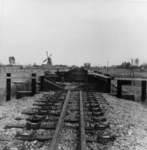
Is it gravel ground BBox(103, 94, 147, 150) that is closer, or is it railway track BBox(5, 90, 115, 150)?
railway track BBox(5, 90, 115, 150)

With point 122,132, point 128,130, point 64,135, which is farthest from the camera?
point 128,130

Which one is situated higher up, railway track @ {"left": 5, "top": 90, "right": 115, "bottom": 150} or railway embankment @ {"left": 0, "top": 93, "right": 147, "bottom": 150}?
railway track @ {"left": 5, "top": 90, "right": 115, "bottom": 150}

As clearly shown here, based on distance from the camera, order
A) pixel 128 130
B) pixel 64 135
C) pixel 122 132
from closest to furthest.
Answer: pixel 64 135, pixel 122 132, pixel 128 130

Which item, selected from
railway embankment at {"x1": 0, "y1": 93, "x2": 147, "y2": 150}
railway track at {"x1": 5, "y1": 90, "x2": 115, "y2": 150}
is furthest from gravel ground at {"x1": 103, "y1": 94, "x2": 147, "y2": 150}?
railway track at {"x1": 5, "y1": 90, "x2": 115, "y2": 150}

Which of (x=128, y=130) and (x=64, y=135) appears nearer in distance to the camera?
(x=64, y=135)

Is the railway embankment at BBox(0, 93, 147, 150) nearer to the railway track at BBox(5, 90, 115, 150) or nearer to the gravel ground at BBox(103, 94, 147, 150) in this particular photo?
the gravel ground at BBox(103, 94, 147, 150)

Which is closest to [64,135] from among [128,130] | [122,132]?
[122,132]

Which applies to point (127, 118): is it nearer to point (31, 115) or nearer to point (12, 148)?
point (31, 115)

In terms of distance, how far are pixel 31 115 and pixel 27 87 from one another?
6.18m

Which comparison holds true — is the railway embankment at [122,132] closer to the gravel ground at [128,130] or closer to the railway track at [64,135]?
the gravel ground at [128,130]

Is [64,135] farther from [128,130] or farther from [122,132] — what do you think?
[128,130]

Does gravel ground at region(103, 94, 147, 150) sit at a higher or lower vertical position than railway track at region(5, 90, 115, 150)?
lower

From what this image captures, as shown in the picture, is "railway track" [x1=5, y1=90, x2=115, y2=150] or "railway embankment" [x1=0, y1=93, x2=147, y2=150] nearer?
"railway track" [x1=5, y1=90, x2=115, y2=150]

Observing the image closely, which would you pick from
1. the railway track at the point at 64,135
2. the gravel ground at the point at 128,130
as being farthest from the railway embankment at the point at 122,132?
the railway track at the point at 64,135
